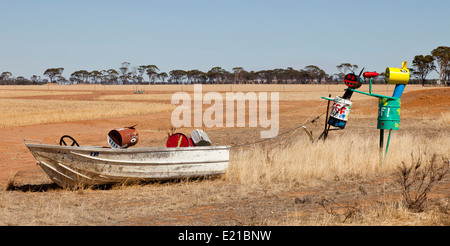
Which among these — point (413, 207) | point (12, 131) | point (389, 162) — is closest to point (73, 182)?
point (413, 207)

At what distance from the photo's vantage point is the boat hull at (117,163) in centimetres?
925

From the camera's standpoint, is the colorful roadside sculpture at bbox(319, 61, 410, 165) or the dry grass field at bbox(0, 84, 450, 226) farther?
the colorful roadside sculpture at bbox(319, 61, 410, 165)

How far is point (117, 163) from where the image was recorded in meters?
9.46

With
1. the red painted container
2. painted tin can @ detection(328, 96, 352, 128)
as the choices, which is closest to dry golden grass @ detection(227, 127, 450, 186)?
painted tin can @ detection(328, 96, 352, 128)

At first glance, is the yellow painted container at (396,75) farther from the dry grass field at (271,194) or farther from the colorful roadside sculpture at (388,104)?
the dry grass field at (271,194)

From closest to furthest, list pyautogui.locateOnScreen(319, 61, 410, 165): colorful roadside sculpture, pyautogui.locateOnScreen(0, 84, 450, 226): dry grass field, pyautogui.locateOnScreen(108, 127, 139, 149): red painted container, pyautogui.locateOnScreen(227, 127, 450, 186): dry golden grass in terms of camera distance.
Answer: pyautogui.locateOnScreen(0, 84, 450, 226): dry grass field, pyautogui.locateOnScreen(108, 127, 139, 149): red painted container, pyautogui.locateOnScreen(319, 61, 410, 165): colorful roadside sculpture, pyautogui.locateOnScreen(227, 127, 450, 186): dry golden grass

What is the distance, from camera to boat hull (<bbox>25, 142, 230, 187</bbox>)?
9250 millimetres

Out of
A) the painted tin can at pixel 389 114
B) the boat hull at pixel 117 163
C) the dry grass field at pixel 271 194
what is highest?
the painted tin can at pixel 389 114

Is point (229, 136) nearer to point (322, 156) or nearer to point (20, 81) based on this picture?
point (322, 156)

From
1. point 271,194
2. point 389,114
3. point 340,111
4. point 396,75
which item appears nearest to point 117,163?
point 271,194

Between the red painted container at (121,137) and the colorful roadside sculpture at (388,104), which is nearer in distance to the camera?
the red painted container at (121,137)

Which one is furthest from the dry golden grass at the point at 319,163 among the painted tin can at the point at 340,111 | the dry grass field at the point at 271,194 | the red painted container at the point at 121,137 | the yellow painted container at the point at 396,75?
the red painted container at the point at 121,137

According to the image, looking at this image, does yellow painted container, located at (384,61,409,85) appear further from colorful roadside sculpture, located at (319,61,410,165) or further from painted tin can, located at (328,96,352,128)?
painted tin can, located at (328,96,352,128)
